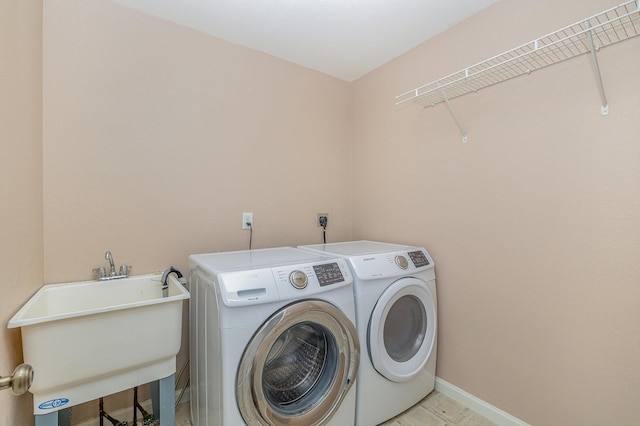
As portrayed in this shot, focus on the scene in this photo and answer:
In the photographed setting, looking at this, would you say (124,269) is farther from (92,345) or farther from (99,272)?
(92,345)

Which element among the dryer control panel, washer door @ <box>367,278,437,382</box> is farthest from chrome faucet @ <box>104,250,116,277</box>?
washer door @ <box>367,278,437,382</box>

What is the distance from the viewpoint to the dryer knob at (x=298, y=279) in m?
1.27

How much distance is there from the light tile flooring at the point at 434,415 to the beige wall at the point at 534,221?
117 millimetres

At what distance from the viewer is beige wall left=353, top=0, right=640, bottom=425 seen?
1.23 meters

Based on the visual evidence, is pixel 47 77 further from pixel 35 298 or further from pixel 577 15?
pixel 577 15

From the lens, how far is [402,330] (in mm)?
1744

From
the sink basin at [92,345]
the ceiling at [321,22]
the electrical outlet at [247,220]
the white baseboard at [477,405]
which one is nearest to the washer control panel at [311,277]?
the sink basin at [92,345]

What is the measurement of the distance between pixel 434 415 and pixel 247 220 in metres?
1.62

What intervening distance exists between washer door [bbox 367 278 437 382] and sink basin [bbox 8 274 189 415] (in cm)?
95

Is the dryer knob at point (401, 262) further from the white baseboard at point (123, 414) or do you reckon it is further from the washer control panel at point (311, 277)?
the white baseboard at point (123, 414)

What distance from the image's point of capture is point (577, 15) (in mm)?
1323

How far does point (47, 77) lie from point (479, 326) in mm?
2594

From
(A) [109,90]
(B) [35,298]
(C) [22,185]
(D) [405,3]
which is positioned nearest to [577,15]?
(D) [405,3]

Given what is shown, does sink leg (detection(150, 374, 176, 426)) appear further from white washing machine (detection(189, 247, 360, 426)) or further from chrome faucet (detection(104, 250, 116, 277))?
chrome faucet (detection(104, 250, 116, 277))
